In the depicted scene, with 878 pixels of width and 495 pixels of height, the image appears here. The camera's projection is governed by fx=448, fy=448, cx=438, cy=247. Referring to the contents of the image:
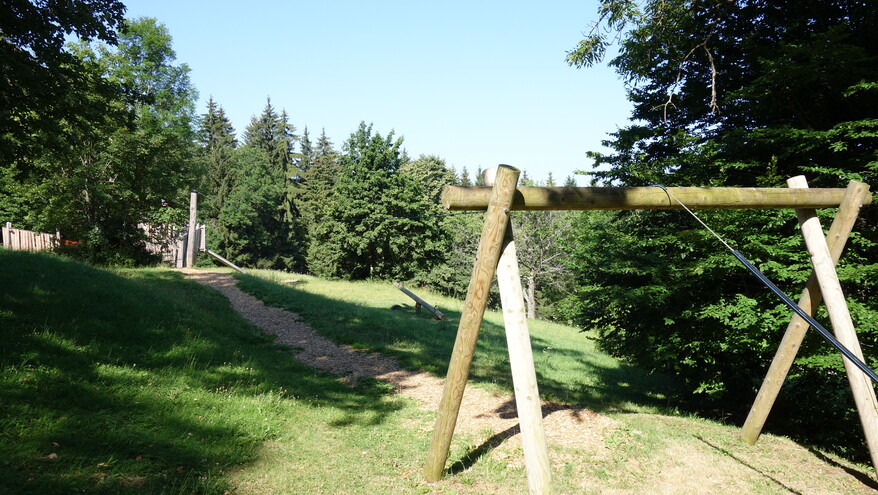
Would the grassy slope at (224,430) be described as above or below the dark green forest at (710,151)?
below

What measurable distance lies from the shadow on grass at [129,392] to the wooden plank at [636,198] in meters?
3.27

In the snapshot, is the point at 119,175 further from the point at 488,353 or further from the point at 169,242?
the point at 488,353

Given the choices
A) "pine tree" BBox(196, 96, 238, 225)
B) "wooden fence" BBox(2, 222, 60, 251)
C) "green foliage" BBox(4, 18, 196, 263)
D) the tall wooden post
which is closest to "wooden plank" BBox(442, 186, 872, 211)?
"green foliage" BBox(4, 18, 196, 263)

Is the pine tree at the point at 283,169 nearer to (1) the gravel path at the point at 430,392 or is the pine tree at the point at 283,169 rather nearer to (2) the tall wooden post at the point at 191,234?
(2) the tall wooden post at the point at 191,234

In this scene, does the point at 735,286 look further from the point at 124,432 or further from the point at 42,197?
the point at 42,197

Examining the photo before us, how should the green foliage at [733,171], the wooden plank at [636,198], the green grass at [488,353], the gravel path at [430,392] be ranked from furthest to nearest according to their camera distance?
the green grass at [488,353]
the green foliage at [733,171]
the gravel path at [430,392]
the wooden plank at [636,198]

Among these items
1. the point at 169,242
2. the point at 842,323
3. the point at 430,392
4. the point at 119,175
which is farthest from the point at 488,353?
the point at 169,242

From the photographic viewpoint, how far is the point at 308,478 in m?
4.15

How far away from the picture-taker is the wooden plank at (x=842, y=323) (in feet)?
15.7

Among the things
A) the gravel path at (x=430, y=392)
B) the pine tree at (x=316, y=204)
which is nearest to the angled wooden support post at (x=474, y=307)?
the gravel path at (x=430, y=392)

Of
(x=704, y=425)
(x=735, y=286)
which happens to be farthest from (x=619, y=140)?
(x=704, y=425)

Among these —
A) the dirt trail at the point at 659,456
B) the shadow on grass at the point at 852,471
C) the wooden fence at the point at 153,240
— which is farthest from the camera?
the wooden fence at the point at 153,240

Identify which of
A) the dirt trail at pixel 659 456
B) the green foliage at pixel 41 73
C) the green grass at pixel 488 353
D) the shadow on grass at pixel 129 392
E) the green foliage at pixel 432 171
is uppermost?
the green foliage at pixel 432 171

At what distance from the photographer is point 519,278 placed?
3463 mm
